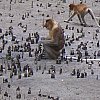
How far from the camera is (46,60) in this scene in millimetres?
11742

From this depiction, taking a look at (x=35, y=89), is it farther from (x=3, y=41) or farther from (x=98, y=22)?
(x=98, y=22)

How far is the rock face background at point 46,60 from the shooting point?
9.31 meters

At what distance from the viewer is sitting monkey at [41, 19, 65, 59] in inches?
457

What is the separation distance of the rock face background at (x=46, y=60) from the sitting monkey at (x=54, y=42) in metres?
0.20

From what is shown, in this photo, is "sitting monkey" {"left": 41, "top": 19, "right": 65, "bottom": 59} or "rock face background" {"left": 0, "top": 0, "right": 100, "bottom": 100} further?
"sitting monkey" {"left": 41, "top": 19, "right": 65, "bottom": 59}

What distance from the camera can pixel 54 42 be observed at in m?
11.7

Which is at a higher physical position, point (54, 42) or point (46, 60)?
point (54, 42)

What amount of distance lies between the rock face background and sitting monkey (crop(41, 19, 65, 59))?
20 centimetres

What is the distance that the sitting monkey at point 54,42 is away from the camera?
1162 cm

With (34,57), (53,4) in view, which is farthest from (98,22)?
(34,57)

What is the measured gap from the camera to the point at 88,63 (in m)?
11.5

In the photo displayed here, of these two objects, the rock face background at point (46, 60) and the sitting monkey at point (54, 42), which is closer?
the rock face background at point (46, 60)

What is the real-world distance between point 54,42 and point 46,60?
0.46 m

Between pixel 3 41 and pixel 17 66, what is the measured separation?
8.91 ft
